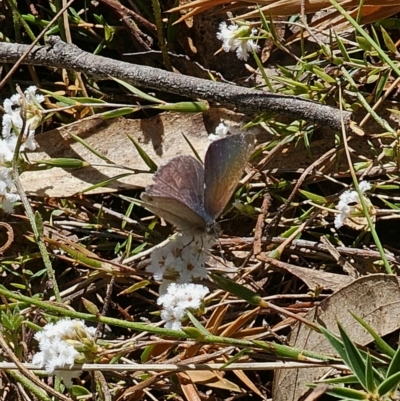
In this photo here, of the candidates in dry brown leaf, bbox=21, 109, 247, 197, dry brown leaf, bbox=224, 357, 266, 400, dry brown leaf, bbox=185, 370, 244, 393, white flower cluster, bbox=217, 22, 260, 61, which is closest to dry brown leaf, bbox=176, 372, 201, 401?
dry brown leaf, bbox=185, 370, 244, 393

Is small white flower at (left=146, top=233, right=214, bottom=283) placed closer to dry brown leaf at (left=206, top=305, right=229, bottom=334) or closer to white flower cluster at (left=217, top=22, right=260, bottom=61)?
dry brown leaf at (left=206, top=305, right=229, bottom=334)

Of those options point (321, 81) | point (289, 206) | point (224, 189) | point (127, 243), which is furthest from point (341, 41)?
point (127, 243)

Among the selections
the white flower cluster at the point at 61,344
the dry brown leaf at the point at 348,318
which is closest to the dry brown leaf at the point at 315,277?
the dry brown leaf at the point at 348,318

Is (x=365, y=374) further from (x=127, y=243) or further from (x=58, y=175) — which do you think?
(x=58, y=175)

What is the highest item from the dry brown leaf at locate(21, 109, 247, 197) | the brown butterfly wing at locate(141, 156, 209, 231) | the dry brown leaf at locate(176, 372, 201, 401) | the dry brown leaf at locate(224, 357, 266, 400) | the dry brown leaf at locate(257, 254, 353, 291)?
the brown butterfly wing at locate(141, 156, 209, 231)

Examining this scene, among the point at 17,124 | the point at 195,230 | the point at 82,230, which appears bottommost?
the point at 82,230

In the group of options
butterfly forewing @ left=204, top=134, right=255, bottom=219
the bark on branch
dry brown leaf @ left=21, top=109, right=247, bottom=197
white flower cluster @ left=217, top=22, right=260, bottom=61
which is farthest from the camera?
dry brown leaf @ left=21, top=109, right=247, bottom=197
